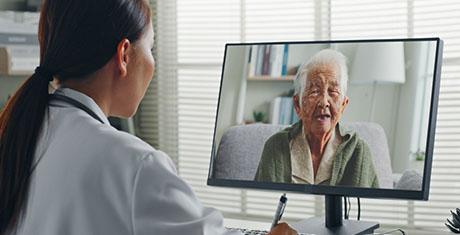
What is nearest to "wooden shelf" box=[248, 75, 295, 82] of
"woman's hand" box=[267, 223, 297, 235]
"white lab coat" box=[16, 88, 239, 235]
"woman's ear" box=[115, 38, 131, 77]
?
"woman's hand" box=[267, 223, 297, 235]

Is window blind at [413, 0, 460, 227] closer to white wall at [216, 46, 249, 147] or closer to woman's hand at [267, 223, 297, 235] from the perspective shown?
white wall at [216, 46, 249, 147]

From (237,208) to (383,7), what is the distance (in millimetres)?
1094

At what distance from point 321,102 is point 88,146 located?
2.79 ft

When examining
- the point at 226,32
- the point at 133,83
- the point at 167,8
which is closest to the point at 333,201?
the point at 133,83

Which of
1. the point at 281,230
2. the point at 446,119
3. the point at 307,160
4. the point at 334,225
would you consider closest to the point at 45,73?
the point at 281,230

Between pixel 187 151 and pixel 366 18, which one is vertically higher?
pixel 366 18

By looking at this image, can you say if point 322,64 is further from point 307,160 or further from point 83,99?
point 83,99

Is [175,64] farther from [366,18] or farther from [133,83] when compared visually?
[133,83]

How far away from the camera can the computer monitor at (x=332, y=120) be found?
164 centimetres

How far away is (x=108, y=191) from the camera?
0.99 meters

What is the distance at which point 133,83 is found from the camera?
3.97ft

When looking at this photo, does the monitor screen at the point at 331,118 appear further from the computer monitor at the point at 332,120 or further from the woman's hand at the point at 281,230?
the woman's hand at the point at 281,230

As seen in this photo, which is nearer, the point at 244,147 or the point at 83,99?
the point at 83,99

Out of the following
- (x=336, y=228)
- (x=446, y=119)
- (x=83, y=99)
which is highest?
(x=83, y=99)
